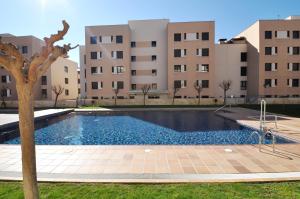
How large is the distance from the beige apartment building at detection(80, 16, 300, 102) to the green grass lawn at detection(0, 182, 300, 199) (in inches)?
1268

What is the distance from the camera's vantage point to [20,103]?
2689 mm

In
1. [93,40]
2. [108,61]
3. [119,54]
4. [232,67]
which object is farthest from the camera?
[232,67]

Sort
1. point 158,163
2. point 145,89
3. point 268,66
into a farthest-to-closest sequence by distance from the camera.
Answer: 1. point 145,89
2. point 268,66
3. point 158,163

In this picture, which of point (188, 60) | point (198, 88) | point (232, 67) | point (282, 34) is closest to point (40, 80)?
point (188, 60)

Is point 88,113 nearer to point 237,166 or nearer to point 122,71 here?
point 122,71

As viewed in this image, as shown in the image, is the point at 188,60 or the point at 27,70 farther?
the point at 188,60

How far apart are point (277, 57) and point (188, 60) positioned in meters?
16.2

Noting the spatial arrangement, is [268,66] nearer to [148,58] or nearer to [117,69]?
[148,58]

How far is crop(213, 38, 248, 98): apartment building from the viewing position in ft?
129

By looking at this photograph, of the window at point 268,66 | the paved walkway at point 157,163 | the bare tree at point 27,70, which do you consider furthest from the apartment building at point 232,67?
the bare tree at point 27,70

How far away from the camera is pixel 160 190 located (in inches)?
193

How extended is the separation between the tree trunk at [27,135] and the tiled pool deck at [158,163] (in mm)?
2706

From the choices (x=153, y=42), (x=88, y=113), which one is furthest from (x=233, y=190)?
(x=153, y=42)

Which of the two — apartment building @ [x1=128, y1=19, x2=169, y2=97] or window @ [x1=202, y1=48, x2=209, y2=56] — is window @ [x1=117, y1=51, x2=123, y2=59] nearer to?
apartment building @ [x1=128, y1=19, x2=169, y2=97]
